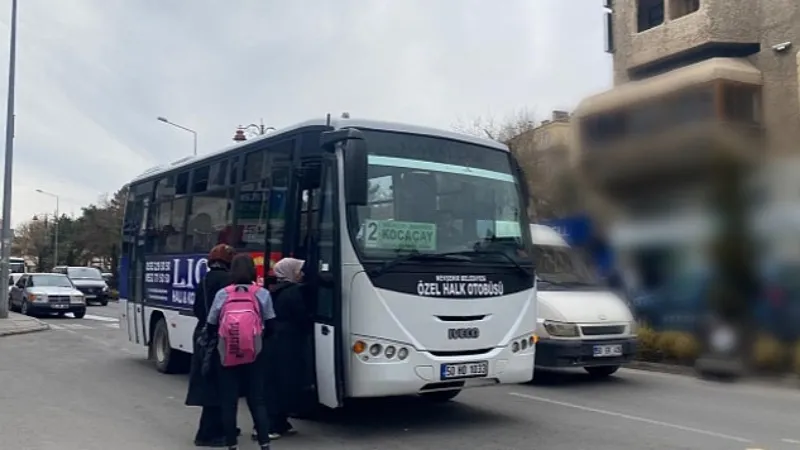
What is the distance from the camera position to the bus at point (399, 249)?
7562 millimetres

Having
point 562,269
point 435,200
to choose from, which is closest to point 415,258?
point 435,200

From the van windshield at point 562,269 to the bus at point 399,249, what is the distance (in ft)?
12.3

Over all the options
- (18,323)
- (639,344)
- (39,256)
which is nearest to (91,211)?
(39,256)

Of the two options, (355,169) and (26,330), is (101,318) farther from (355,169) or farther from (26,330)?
(355,169)

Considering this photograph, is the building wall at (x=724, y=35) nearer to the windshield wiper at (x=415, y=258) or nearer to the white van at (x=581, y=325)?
the white van at (x=581, y=325)

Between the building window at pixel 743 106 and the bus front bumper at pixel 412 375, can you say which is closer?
the bus front bumper at pixel 412 375

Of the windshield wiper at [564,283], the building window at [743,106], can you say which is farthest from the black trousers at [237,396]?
the building window at [743,106]

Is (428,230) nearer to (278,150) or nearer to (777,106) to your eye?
(278,150)

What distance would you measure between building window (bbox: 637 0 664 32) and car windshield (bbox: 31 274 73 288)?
2104 centimetres

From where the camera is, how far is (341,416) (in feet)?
29.3

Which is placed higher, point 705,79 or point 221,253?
point 705,79

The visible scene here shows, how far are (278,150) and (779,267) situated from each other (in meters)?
6.33

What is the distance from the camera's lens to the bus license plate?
7763mm

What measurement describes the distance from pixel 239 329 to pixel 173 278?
5.25 metres
